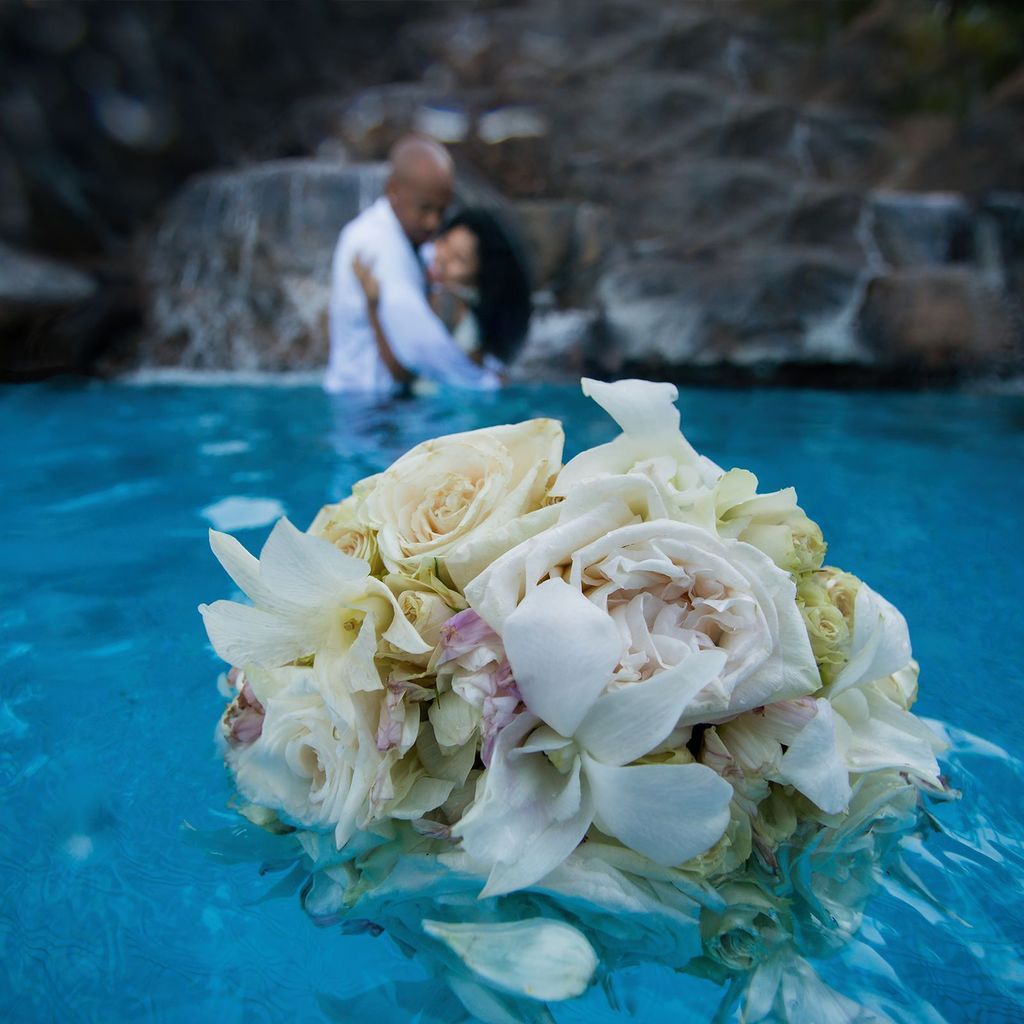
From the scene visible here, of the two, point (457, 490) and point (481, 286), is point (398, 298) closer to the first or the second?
point (481, 286)

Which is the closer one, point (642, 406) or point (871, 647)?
point (871, 647)

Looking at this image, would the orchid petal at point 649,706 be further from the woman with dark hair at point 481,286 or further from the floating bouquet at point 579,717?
the woman with dark hair at point 481,286

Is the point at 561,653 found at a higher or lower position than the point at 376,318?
higher

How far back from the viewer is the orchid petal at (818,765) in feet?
3.28

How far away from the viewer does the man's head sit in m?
5.59

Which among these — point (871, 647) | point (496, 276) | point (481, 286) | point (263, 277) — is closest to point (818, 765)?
point (871, 647)

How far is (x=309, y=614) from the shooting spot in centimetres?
107

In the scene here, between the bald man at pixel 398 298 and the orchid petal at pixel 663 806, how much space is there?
480 centimetres

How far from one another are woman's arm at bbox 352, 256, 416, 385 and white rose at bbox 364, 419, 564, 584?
453 cm

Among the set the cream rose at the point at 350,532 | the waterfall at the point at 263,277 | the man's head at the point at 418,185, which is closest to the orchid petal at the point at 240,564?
the cream rose at the point at 350,532

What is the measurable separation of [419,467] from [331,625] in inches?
9.7

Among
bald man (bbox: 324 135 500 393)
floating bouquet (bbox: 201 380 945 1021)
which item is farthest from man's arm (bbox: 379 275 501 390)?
floating bouquet (bbox: 201 380 945 1021)

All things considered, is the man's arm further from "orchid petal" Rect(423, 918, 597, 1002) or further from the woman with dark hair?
"orchid petal" Rect(423, 918, 597, 1002)

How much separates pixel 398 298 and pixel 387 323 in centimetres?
17
